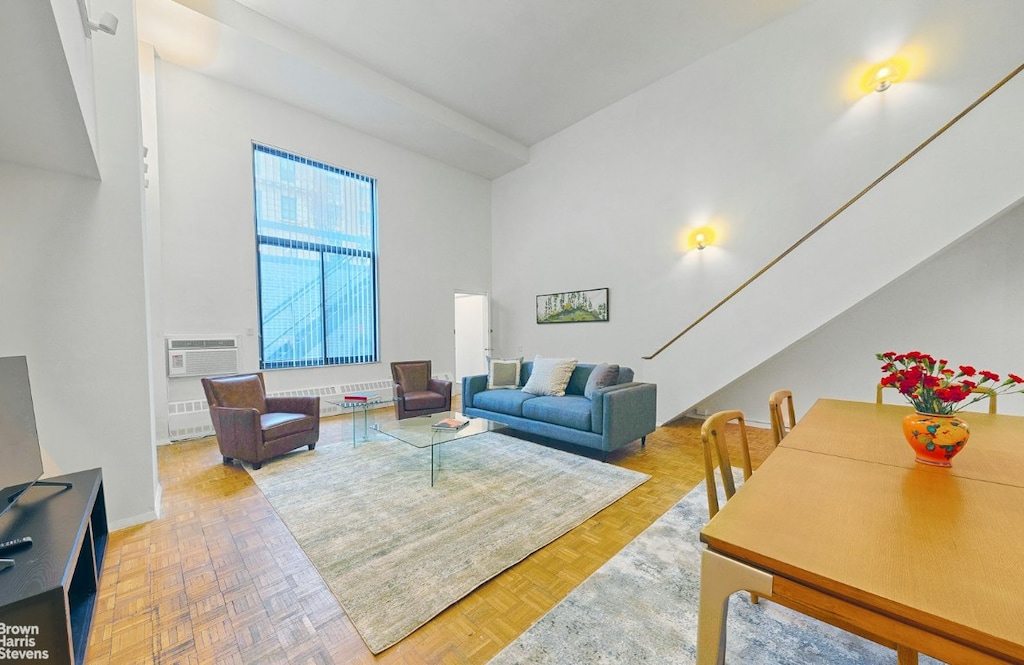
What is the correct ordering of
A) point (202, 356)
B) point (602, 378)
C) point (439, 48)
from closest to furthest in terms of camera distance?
point (602, 378)
point (202, 356)
point (439, 48)

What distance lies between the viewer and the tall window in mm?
4859

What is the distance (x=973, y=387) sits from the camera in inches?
48.0

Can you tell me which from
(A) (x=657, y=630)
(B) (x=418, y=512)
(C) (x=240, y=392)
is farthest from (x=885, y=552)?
(C) (x=240, y=392)

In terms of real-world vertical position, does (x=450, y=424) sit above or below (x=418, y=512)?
above

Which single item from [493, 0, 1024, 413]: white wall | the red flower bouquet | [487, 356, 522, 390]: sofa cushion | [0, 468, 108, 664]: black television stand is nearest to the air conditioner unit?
[0, 468, 108, 664]: black television stand

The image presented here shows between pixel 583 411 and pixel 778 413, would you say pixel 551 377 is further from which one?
pixel 778 413

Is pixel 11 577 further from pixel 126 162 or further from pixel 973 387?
pixel 973 387

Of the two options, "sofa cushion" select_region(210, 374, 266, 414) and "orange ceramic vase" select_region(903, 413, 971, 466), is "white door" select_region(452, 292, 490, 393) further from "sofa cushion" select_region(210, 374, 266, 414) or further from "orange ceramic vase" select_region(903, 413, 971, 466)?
"orange ceramic vase" select_region(903, 413, 971, 466)

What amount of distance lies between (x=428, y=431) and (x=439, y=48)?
4420mm

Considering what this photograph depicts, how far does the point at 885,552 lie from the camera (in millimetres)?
744

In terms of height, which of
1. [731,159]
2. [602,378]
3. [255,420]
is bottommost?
[255,420]

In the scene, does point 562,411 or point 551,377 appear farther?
point 551,377

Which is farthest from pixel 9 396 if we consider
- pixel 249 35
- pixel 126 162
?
pixel 249 35

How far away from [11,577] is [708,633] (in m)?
1.94
